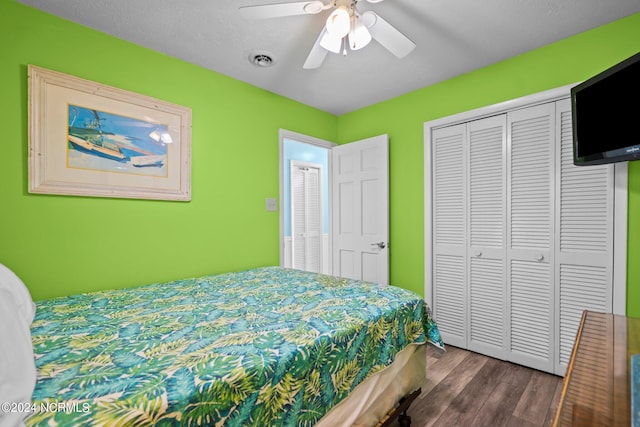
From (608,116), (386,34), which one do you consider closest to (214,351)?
(386,34)

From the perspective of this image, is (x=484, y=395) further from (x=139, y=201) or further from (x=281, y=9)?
(x=139, y=201)

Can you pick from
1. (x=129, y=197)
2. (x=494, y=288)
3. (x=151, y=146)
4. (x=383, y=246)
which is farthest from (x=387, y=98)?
(x=129, y=197)

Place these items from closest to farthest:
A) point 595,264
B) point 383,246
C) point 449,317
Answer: point 595,264
point 449,317
point 383,246

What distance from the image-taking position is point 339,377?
116 centimetres

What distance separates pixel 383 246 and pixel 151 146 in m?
2.25

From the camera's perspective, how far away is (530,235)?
7.20ft

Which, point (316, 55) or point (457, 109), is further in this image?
point (457, 109)

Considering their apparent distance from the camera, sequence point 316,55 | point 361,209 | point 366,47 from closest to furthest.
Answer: point 316,55
point 366,47
point 361,209

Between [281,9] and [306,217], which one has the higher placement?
[281,9]

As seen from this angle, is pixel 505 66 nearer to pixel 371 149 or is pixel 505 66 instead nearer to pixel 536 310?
pixel 371 149

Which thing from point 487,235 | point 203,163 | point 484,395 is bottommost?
point 484,395

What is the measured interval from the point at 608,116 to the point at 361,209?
80.2 inches

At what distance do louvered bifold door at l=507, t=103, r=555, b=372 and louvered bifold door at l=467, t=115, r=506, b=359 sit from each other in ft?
0.19

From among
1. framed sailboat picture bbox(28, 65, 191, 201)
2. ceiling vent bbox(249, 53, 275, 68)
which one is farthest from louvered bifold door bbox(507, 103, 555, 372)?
framed sailboat picture bbox(28, 65, 191, 201)
